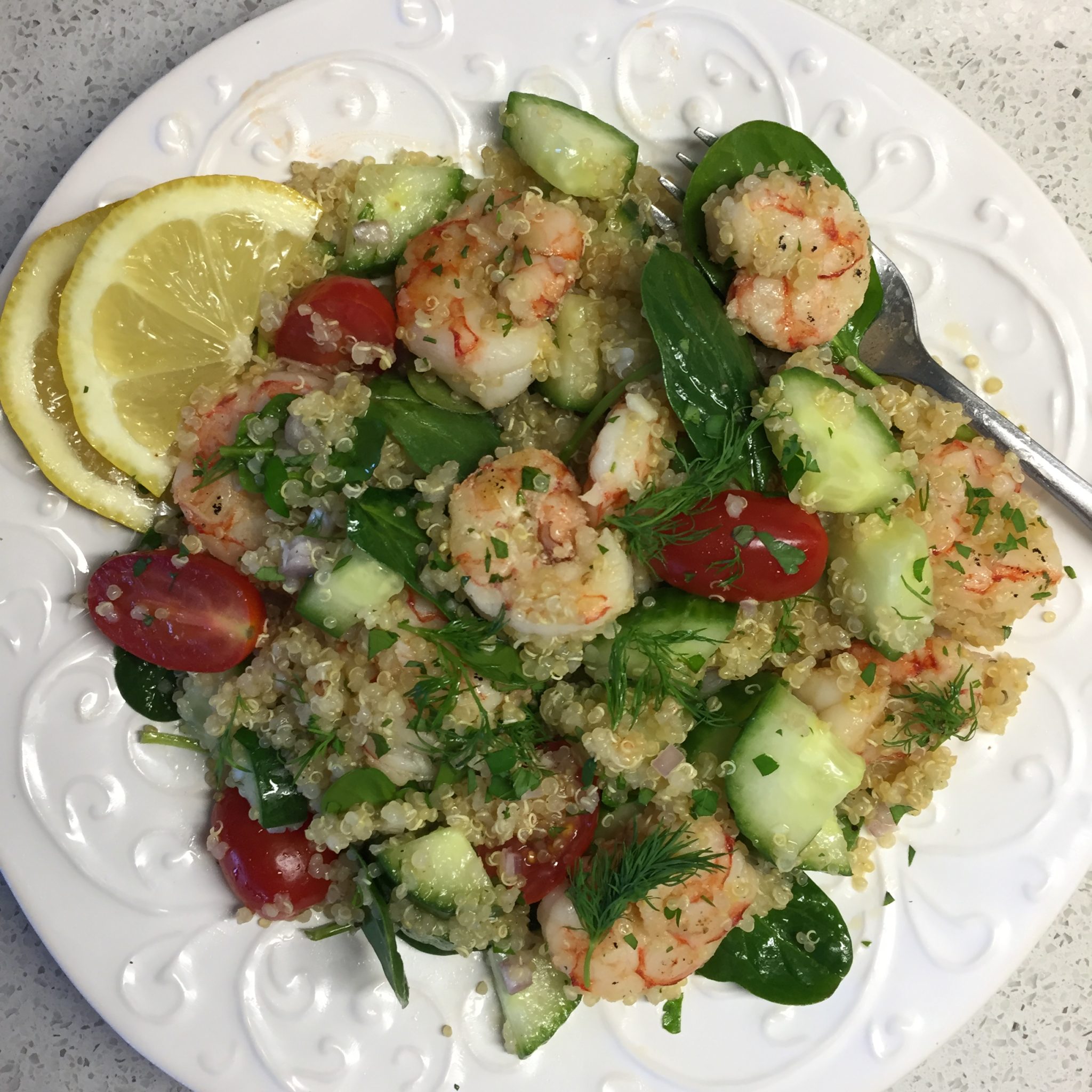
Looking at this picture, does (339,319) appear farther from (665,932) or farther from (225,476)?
(665,932)

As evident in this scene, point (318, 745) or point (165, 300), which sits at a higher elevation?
point (165, 300)

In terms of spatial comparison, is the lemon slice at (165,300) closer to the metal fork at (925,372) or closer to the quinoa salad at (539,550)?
the quinoa salad at (539,550)

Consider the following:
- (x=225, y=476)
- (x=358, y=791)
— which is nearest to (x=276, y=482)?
(x=225, y=476)

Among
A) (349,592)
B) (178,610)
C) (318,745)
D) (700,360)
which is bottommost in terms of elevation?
(318,745)

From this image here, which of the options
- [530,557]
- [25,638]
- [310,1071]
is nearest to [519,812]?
[530,557]

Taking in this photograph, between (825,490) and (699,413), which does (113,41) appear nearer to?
(699,413)

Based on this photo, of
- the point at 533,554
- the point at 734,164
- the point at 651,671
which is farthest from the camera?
the point at 734,164

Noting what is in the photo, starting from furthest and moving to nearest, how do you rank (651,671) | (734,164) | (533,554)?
(734,164), (651,671), (533,554)
